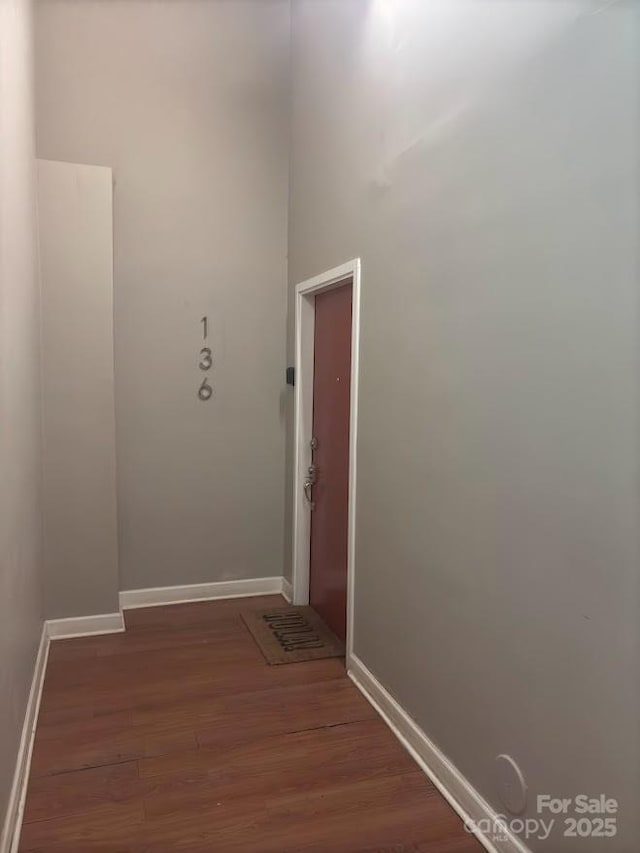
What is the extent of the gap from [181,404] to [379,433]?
1607 millimetres

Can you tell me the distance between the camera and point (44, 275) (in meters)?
3.23

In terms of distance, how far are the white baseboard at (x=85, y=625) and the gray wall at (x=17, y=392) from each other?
338 millimetres

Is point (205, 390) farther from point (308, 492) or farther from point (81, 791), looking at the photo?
point (81, 791)

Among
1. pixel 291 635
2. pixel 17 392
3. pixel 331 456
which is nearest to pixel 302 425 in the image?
pixel 331 456

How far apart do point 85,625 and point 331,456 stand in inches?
65.6

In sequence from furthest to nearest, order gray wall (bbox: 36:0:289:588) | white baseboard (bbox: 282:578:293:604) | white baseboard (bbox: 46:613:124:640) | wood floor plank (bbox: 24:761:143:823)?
1. white baseboard (bbox: 282:578:293:604)
2. gray wall (bbox: 36:0:289:588)
3. white baseboard (bbox: 46:613:124:640)
4. wood floor plank (bbox: 24:761:143:823)

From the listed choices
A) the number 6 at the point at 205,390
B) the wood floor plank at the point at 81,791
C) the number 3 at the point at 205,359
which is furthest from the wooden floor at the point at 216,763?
the number 3 at the point at 205,359

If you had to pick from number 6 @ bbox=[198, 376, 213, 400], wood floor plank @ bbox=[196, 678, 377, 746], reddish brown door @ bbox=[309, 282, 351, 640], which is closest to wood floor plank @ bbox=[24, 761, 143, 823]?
wood floor plank @ bbox=[196, 678, 377, 746]

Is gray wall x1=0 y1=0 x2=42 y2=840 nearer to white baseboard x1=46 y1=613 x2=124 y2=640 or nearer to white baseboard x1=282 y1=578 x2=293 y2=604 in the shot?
white baseboard x1=46 y1=613 x2=124 y2=640

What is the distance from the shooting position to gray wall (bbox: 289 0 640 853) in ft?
4.80

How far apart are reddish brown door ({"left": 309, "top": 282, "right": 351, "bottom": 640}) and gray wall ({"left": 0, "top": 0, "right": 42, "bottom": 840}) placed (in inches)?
59.2

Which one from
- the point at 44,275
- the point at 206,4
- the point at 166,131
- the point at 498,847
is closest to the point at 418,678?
the point at 498,847

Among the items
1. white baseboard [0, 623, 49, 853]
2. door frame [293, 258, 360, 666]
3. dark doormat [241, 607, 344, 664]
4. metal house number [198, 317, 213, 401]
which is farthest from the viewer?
metal house number [198, 317, 213, 401]

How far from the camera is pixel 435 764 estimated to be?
7.32 feet
